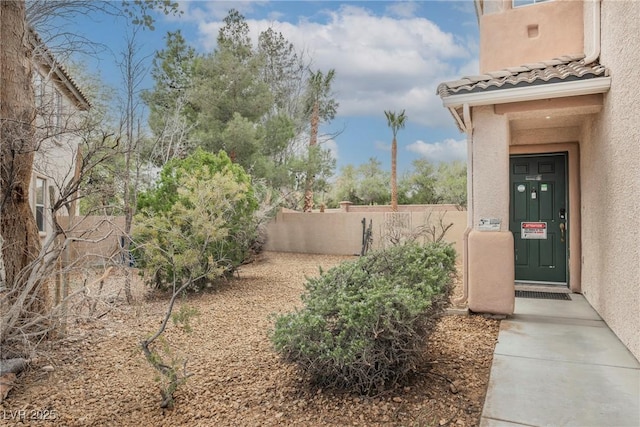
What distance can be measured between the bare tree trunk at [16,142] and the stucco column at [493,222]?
19.2 ft

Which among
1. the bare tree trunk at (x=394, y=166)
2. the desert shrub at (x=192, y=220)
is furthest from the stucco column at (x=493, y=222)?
A: the bare tree trunk at (x=394, y=166)

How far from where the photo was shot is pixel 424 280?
413 cm

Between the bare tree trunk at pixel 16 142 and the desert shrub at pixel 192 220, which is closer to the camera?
the bare tree trunk at pixel 16 142

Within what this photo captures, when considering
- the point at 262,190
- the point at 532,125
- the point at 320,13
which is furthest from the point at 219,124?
the point at 532,125

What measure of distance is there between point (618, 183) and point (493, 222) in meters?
1.62

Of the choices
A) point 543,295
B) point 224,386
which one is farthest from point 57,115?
point 543,295

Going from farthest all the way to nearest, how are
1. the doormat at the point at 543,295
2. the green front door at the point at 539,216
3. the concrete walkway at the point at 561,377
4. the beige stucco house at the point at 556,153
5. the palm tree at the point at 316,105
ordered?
the palm tree at the point at 316,105 → the green front door at the point at 539,216 → the doormat at the point at 543,295 → the beige stucco house at the point at 556,153 → the concrete walkway at the point at 561,377

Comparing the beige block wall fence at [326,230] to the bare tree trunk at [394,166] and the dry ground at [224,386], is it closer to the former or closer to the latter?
the bare tree trunk at [394,166]

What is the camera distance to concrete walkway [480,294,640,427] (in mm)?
3111

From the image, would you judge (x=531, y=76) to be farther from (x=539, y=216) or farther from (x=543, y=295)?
(x=543, y=295)

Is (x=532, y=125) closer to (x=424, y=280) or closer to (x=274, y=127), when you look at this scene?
(x=424, y=280)

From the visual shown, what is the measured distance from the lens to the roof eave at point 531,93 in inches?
205

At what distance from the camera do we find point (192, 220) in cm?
836

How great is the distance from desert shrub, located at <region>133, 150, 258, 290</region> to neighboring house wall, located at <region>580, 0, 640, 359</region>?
20.7ft
